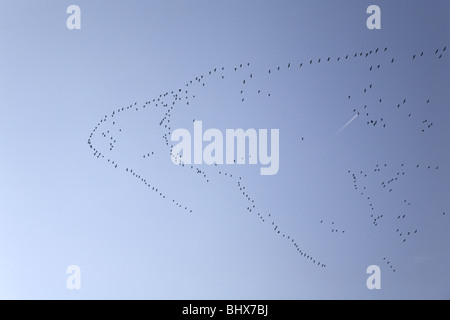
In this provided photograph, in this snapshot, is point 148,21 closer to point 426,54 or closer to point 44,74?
point 44,74

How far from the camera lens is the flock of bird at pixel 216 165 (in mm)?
1719

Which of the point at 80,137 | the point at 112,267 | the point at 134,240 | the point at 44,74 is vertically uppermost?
the point at 44,74

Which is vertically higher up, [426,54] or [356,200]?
[426,54]

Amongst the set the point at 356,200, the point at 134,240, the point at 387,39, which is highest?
the point at 387,39

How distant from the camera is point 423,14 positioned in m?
1.69

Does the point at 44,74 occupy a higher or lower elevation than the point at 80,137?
higher

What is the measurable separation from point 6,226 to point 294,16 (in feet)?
4.88

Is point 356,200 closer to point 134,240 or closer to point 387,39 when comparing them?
point 387,39

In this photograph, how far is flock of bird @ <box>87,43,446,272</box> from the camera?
1719 mm

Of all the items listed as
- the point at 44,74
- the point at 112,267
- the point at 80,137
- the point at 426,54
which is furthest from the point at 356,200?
the point at 44,74

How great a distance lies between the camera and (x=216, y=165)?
174cm

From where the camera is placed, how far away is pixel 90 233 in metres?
1.75

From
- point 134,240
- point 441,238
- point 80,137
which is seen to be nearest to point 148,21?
point 80,137
